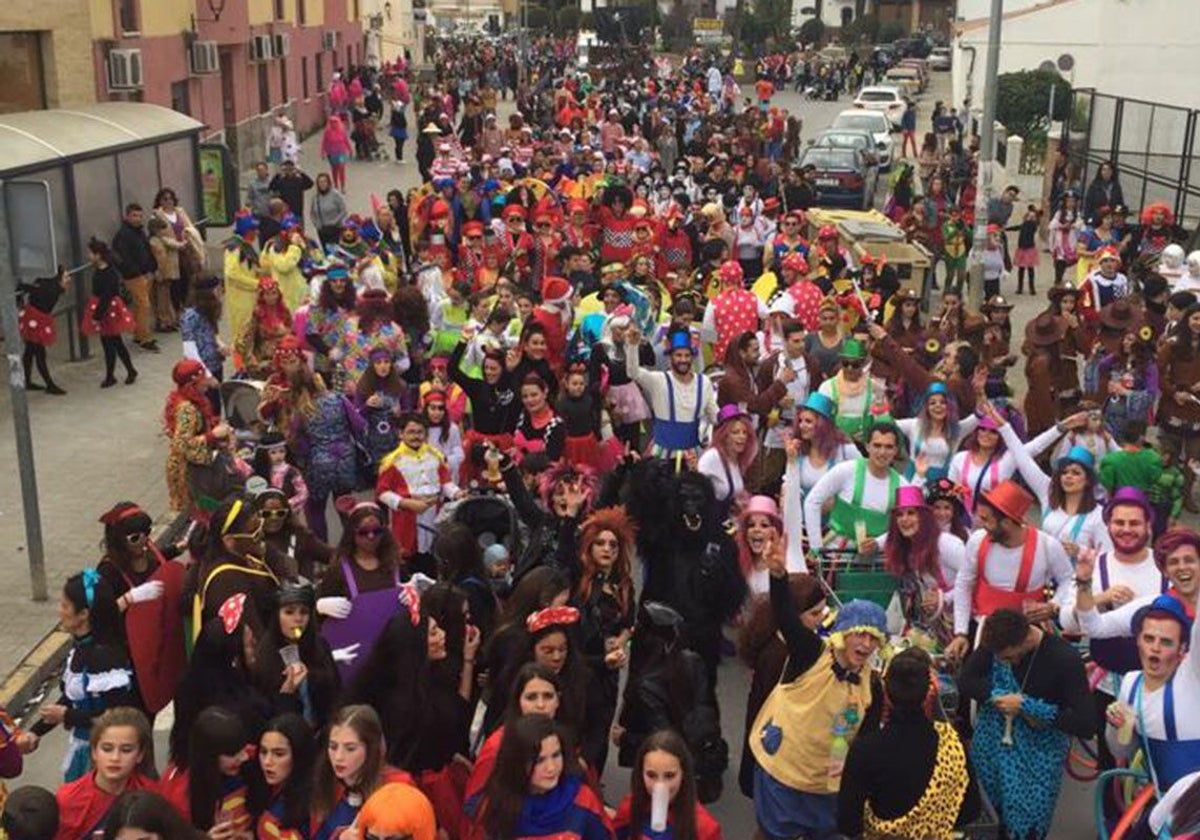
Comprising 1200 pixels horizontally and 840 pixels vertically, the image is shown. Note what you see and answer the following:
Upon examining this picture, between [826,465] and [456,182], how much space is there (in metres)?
9.65

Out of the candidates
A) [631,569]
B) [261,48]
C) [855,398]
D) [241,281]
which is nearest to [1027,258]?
[855,398]

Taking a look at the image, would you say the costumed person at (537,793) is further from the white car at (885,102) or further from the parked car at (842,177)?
the white car at (885,102)

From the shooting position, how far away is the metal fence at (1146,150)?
22.8 m

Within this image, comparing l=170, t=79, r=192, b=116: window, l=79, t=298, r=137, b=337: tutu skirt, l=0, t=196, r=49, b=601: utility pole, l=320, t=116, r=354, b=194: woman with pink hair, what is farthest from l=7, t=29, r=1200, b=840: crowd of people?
l=320, t=116, r=354, b=194: woman with pink hair

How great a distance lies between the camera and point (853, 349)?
10617mm

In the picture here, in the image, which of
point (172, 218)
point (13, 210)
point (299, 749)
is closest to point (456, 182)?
point (172, 218)

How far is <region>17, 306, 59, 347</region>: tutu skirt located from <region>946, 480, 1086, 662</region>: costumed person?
9971 millimetres

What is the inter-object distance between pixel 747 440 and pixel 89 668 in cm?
411

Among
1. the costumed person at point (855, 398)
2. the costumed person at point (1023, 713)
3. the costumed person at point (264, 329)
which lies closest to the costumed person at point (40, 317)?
the costumed person at point (264, 329)

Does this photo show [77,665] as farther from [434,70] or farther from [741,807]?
[434,70]

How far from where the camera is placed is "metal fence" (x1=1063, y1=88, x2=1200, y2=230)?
74.9 feet

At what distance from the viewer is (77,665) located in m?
6.48

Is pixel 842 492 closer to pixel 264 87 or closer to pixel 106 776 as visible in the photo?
pixel 106 776

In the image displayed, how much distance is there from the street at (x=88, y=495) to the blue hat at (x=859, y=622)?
5.76 feet
